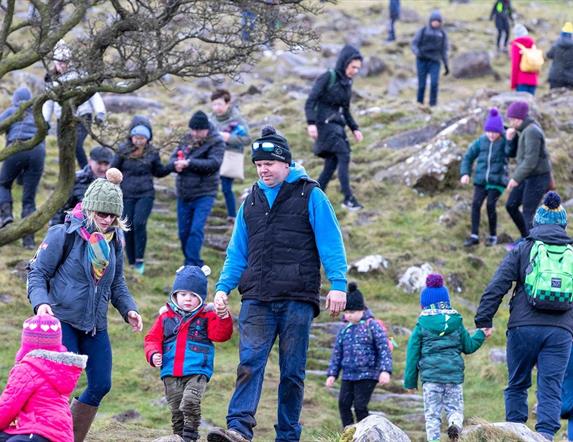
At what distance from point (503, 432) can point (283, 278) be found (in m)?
2.26

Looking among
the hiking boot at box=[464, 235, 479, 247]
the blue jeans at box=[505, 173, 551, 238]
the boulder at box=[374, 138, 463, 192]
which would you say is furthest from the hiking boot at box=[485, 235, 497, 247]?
the boulder at box=[374, 138, 463, 192]

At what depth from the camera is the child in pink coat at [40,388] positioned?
24.0ft

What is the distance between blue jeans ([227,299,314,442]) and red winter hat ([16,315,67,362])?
5.71 feet

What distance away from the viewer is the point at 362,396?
12.0m

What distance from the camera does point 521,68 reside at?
26.7 metres

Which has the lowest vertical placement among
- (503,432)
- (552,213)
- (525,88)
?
(503,432)

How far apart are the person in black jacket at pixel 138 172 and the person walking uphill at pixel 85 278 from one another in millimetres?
6734

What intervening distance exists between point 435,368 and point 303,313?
98.4 inches

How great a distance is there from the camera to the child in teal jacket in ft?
35.3

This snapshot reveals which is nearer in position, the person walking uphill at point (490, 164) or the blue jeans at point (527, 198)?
the blue jeans at point (527, 198)

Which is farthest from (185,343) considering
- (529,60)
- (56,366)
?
(529,60)

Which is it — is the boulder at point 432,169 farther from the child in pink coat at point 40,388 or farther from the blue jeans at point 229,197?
the child in pink coat at point 40,388

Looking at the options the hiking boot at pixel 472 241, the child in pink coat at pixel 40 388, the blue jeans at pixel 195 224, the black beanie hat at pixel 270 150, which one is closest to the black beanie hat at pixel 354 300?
the black beanie hat at pixel 270 150

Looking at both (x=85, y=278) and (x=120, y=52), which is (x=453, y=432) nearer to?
(x=85, y=278)
